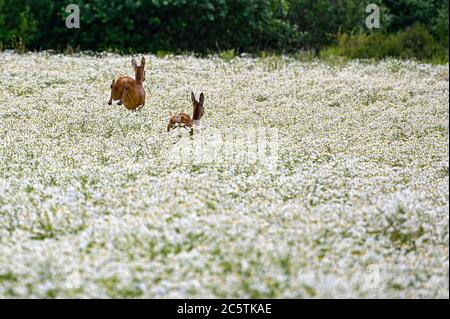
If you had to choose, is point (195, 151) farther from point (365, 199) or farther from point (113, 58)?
point (113, 58)

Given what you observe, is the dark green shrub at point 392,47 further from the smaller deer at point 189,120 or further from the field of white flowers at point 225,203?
the smaller deer at point 189,120

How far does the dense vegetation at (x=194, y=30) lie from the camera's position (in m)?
19.9

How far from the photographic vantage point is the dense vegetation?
19.9 metres

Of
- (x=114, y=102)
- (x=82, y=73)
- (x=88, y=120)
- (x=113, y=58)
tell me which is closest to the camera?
(x=88, y=120)

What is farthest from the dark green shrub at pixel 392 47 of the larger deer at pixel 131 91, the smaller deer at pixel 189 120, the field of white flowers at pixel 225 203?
the smaller deer at pixel 189 120

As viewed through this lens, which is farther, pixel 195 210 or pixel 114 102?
pixel 114 102

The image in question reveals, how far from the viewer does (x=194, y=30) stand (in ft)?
69.4

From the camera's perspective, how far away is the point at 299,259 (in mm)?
4738

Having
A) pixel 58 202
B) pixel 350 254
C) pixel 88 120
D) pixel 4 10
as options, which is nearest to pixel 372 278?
pixel 350 254

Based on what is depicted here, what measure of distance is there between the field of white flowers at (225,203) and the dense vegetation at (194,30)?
8.40m

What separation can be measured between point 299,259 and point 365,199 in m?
1.49

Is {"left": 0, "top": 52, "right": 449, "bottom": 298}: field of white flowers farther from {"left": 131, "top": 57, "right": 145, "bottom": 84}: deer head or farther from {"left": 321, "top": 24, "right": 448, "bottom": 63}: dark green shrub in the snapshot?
{"left": 321, "top": 24, "right": 448, "bottom": 63}: dark green shrub

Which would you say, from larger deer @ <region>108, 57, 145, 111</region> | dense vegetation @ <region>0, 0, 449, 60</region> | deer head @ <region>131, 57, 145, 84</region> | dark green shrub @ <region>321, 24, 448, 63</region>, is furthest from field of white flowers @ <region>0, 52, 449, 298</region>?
dense vegetation @ <region>0, 0, 449, 60</region>
